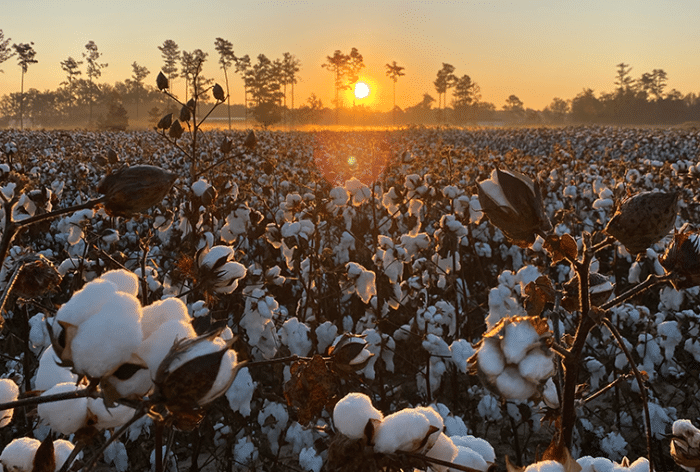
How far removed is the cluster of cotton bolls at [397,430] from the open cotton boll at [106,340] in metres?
0.31

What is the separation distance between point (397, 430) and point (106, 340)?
40 centimetres

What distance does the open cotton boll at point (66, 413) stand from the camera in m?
0.73

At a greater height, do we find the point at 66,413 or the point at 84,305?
the point at 84,305

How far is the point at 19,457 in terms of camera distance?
0.82 m

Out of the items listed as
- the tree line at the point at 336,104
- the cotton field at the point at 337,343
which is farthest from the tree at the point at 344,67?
the cotton field at the point at 337,343

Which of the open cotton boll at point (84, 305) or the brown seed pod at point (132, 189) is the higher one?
the brown seed pod at point (132, 189)

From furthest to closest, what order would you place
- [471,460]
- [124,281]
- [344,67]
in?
[344,67] < [471,460] < [124,281]

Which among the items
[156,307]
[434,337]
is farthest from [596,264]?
[156,307]

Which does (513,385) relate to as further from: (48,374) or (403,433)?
(48,374)

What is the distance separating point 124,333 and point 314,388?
0.58 m

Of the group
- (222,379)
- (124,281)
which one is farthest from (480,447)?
(124,281)

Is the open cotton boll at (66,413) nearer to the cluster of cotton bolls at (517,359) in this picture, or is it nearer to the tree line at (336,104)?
the cluster of cotton bolls at (517,359)

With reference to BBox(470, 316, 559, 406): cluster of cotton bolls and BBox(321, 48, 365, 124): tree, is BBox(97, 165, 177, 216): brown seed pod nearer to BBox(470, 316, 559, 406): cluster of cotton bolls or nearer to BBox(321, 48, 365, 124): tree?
BBox(470, 316, 559, 406): cluster of cotton bolls

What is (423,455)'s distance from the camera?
2.41 feet
